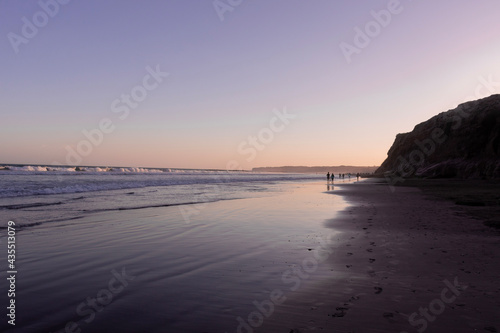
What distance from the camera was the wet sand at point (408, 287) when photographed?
4.27m

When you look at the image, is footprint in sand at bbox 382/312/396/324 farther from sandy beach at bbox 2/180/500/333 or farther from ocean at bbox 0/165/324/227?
ocean at bbox 0/165/324/227

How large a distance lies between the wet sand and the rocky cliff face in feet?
163

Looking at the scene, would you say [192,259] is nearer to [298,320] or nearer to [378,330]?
[298,320]

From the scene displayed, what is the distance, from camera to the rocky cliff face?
51.4m

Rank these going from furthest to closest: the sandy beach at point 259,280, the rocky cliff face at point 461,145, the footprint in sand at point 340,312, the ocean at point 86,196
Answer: the rocky cliff face at point 461,145
the ocean at point 86,196
the footprint in sand at point 340,312
the sandy beach at point 259,280

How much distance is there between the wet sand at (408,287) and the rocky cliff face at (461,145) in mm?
49627

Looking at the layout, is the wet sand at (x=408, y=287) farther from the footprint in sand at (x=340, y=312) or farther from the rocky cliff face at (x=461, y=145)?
the rocky cliff face at (x=461, y=145)

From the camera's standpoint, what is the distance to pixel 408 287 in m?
5.67

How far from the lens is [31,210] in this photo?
57.2 ft

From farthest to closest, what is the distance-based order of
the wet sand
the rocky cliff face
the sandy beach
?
the rocky cliff face < the sandy beach < the wet sand

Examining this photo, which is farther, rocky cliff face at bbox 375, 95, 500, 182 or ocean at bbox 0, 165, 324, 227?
rocky cliff face at bbox 375, 95, 500, 182

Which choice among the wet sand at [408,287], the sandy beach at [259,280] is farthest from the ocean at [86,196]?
the wet sand at [408,287]

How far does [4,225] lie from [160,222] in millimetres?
6342

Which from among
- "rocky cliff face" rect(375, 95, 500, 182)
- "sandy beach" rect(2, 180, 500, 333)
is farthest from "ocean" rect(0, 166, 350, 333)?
"rocky cliff face" rect(375, 95, 500, 182)
